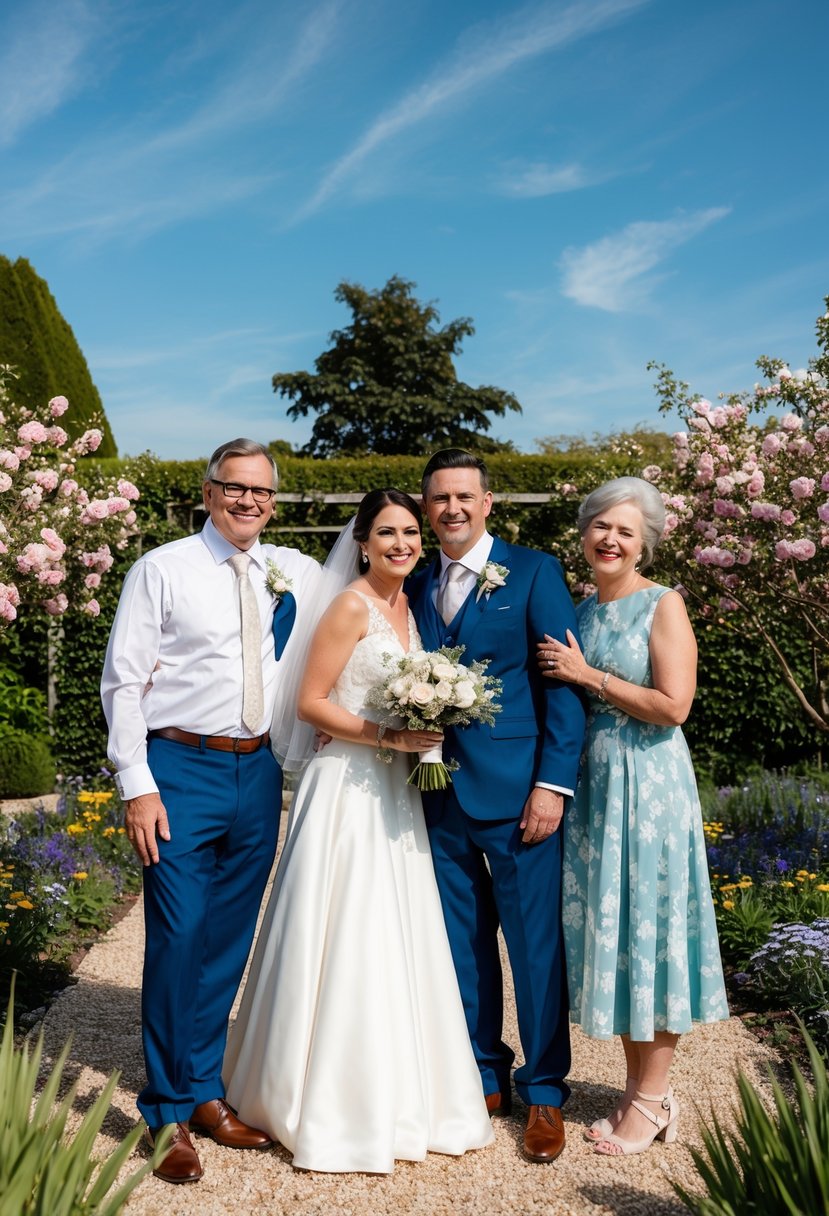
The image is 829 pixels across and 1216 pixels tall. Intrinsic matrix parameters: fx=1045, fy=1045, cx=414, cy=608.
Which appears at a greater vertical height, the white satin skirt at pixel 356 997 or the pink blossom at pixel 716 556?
the pink blossom at pixel 716 556

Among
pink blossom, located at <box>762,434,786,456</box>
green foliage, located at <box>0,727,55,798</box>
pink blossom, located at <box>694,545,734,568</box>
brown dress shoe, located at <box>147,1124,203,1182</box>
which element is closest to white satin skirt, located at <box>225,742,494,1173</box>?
brown dress shoe, located at <box>147,1124,203,1182</box>

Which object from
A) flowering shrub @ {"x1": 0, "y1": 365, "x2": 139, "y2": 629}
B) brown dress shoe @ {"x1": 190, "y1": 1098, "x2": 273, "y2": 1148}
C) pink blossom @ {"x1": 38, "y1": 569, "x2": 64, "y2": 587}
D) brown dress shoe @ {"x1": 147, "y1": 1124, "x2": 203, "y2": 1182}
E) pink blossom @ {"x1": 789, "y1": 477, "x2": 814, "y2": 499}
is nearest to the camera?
brown dress shoe @ {"x1": 147, "y1": 1124, "x2": 203, "y2": 1182}

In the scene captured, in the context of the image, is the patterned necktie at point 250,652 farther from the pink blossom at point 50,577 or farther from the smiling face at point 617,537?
the pink blossom at point 50,577

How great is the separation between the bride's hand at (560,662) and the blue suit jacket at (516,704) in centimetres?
6

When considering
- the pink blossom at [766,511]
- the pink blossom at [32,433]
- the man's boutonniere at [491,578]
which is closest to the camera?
the man's boutonniere at [491,578]

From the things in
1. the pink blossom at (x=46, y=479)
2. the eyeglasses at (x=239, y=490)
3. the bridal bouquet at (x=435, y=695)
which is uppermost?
the pink blossom at (x=46, y=479)

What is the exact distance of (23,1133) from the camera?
2375mm

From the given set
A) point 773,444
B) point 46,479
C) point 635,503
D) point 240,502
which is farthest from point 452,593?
point 46,479

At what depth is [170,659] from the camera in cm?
352

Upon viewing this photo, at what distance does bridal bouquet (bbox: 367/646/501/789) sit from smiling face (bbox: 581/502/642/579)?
0.57 metres

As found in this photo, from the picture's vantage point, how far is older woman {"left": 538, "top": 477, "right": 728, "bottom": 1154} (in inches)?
134

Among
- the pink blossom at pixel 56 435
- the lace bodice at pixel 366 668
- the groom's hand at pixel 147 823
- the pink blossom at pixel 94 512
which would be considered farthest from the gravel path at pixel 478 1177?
the pink blossom at pixel 56 435

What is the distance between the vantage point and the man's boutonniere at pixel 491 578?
3561 millimetres

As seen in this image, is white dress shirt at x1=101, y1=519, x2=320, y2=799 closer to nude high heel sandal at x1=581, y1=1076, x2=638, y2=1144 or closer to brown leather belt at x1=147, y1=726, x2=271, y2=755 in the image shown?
brown leather belt at x1=147, y1=726, x2=271, y2=755
